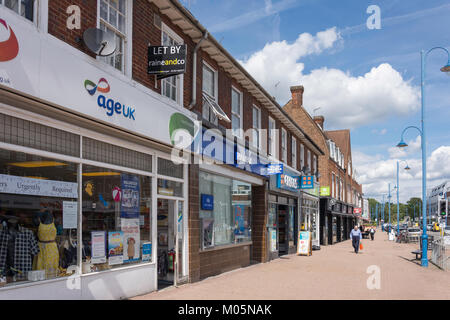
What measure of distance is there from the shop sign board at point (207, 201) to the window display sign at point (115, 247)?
3.83m

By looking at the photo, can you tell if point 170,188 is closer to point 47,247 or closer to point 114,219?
point 114,219

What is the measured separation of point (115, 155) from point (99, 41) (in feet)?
7.25

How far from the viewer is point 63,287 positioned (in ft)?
23.1

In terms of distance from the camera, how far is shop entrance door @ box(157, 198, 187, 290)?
10844 mm

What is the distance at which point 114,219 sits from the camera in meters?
8.71

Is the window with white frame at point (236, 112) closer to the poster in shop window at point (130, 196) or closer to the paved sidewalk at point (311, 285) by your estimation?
the paved sidewalk at point (311, 285)

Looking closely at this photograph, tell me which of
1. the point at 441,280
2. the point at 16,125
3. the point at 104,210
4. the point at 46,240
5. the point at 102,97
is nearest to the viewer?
the point at 16,125

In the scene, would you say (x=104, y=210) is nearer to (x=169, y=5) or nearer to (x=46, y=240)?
(x=46, y=240)

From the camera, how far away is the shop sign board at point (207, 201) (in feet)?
40.8

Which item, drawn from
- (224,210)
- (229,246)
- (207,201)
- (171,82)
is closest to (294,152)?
(224,210)

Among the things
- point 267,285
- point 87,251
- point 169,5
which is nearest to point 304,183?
point 267,285

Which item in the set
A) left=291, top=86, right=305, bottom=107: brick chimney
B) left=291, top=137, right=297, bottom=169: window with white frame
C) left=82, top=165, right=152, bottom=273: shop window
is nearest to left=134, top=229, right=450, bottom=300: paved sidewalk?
left=82, top=165, right=152, bottom=273: shop window

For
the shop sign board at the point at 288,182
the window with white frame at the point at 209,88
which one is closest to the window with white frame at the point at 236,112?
the window with white frame at the point at 209,88
